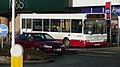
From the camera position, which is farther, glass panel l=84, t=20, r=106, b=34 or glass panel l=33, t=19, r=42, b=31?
glass panel l=33, t=19, r=42, b=31

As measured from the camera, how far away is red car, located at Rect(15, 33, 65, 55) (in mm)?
25000

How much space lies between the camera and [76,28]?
32.6 metres

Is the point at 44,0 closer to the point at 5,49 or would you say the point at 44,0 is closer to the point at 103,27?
the point at 103,27

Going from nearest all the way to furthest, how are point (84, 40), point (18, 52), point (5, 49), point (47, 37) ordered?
point (18, 52)
point (5, 49)
point (47, 37)
point (84, 40)

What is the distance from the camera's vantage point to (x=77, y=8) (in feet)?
A: 142

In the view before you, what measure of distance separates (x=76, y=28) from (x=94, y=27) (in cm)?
143

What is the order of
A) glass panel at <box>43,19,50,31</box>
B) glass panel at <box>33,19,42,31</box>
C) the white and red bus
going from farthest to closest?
glass panel at <box>33,19,42,31</box>, glass panel at <box>43,19,50,31</box>, the white and red bus

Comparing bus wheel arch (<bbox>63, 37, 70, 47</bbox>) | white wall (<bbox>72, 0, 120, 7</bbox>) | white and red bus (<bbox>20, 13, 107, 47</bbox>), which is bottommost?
bus wheel arch (<bbox>63, 37, 70, 47</bbox>)

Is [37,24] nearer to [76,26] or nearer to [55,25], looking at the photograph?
[55,25]

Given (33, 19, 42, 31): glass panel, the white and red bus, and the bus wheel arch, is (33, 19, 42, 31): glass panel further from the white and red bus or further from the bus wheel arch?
the bus wheel arch

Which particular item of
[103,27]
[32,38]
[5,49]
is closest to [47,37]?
[32,38]

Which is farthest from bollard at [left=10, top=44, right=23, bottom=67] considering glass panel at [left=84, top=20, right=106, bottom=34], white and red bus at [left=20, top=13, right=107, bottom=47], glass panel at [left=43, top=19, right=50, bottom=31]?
glass panel at [left=43, top=19, right=50, bottom=31]

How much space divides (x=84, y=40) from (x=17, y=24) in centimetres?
1376

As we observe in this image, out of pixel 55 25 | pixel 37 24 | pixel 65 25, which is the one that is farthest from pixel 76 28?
pixel 37 24
